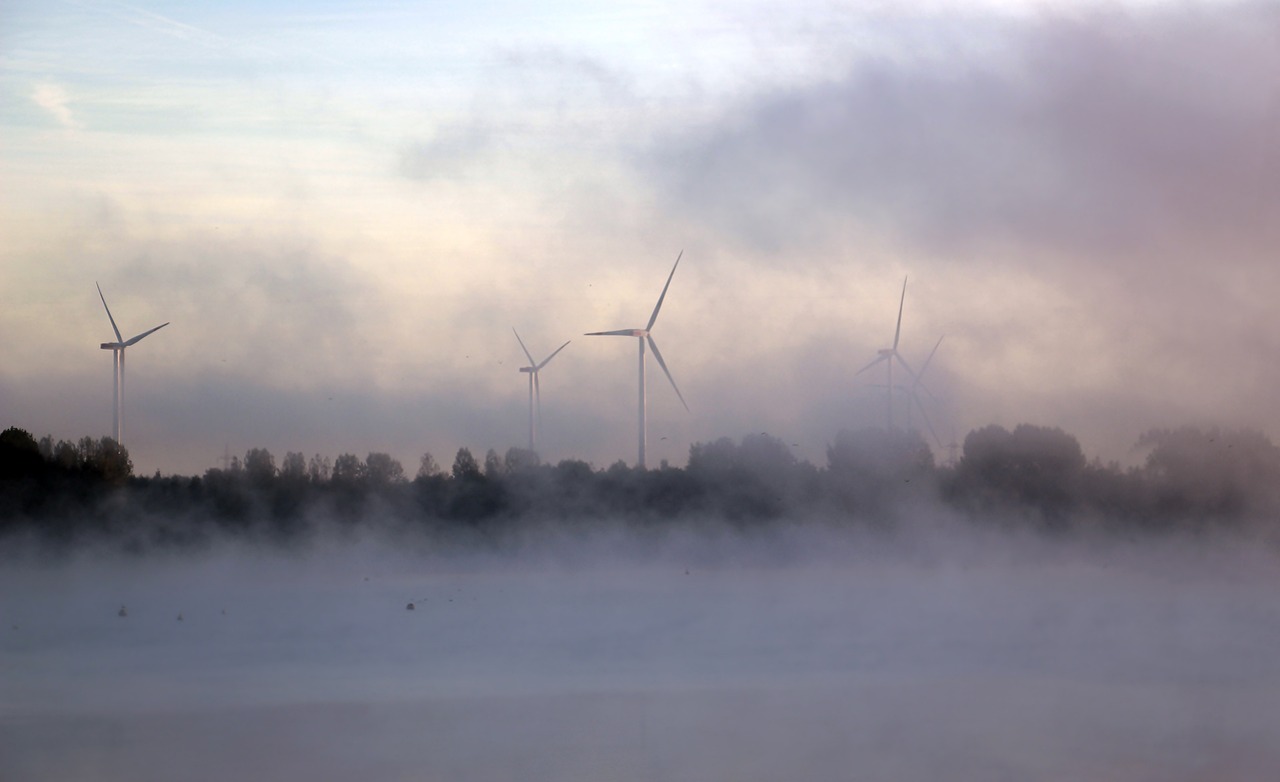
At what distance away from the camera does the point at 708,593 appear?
4912 centimetres

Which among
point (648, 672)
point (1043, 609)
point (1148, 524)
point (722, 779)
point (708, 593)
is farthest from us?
point (1148, 524)

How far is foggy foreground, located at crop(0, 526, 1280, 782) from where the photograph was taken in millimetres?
22797

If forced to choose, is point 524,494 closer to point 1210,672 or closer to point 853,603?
point 853,603

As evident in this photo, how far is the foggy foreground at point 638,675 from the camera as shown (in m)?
22.8

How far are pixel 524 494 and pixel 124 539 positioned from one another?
19551mm

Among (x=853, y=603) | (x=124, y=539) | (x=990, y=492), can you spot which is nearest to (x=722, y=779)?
(x=853, y=603)

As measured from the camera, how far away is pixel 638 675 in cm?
3142

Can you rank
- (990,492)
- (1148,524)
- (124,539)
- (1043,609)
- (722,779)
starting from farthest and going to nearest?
(990,492), (1148,524), (124,539), (1043,609), (722,779)

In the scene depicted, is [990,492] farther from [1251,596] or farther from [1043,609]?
[1043,609]

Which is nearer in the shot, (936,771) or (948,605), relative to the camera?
(936,771)

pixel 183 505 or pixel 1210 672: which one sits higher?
pixel 183 505

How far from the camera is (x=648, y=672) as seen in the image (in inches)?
1251

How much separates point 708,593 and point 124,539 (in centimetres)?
2926

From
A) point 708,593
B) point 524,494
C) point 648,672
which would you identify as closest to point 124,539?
point 524,494
